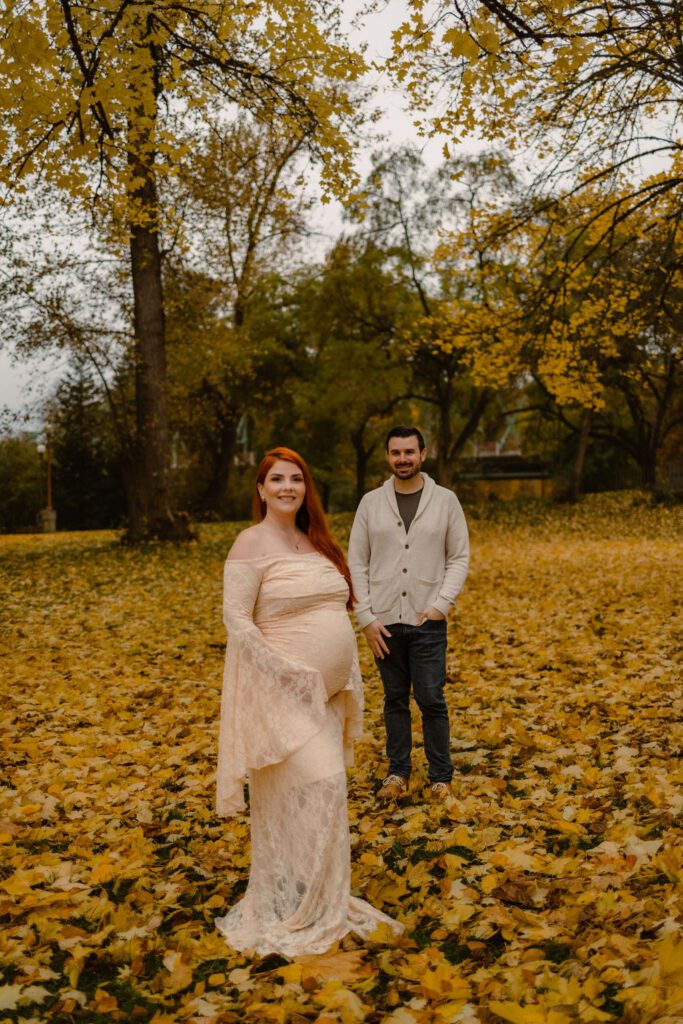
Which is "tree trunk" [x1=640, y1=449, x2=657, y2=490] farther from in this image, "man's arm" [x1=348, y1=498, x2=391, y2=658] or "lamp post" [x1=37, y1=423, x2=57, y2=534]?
"man's arm" [x1=348, y1=498, x2=391, y2=658]

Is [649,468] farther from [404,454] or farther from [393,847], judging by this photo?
[393,847]

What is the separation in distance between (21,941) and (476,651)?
6488 millimetres

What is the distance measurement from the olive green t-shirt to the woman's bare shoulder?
5.34 feet

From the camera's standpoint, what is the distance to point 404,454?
4.99 meters

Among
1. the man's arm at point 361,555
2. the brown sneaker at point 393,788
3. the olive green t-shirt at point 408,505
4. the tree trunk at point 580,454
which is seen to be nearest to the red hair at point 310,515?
the man's arm at point 361,555

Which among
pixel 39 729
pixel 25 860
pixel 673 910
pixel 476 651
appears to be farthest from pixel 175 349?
pixel 673 910

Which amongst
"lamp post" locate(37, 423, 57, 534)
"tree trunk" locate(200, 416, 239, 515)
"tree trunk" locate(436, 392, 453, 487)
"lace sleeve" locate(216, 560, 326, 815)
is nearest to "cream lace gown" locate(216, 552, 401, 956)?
"lace sleeve" locate(216, 560, 326, 815)

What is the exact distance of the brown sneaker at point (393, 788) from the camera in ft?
17.3

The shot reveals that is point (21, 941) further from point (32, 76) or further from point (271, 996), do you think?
point (32, 76)

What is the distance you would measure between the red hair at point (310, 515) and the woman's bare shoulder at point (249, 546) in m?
0.21

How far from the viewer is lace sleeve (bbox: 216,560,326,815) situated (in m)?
3.58

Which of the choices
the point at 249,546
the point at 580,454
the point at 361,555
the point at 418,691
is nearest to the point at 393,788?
the point at 418,691

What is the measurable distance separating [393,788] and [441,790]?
0.28 m

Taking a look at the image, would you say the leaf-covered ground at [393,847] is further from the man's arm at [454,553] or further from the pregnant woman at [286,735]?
the man's arm at [454,553]
